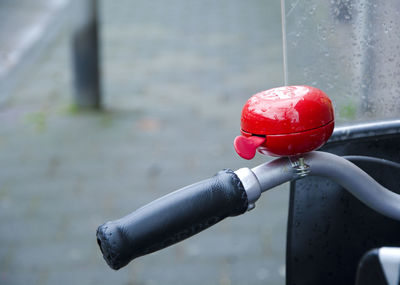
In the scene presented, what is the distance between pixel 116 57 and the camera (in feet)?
21.1

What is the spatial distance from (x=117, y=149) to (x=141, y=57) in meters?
2.29

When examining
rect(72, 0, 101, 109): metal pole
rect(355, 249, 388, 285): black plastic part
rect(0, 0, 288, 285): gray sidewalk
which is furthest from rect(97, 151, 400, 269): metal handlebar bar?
rect(72, 0, 101, 109): metal pole

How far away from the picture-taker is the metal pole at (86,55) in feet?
16.2

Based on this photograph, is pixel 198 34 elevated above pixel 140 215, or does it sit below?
below

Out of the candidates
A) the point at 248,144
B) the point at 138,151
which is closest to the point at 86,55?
the point at 138,151

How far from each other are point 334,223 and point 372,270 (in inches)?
14.4

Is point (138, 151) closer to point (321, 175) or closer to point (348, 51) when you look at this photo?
point (348, 51)

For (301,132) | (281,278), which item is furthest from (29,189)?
(301,132)

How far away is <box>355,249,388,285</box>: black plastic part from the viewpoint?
848 millimetres

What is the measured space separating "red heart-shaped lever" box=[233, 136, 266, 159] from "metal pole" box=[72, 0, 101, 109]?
419 centimetres

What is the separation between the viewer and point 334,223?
1223mm

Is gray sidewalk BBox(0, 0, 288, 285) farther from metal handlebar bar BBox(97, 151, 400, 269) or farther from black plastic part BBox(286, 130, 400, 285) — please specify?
metal handlebar bar BBox(97, 151, 400, 269)

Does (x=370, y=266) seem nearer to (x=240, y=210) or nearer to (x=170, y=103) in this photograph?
(x=240, y=210)

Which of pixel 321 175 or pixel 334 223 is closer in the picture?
pixel 321 175
